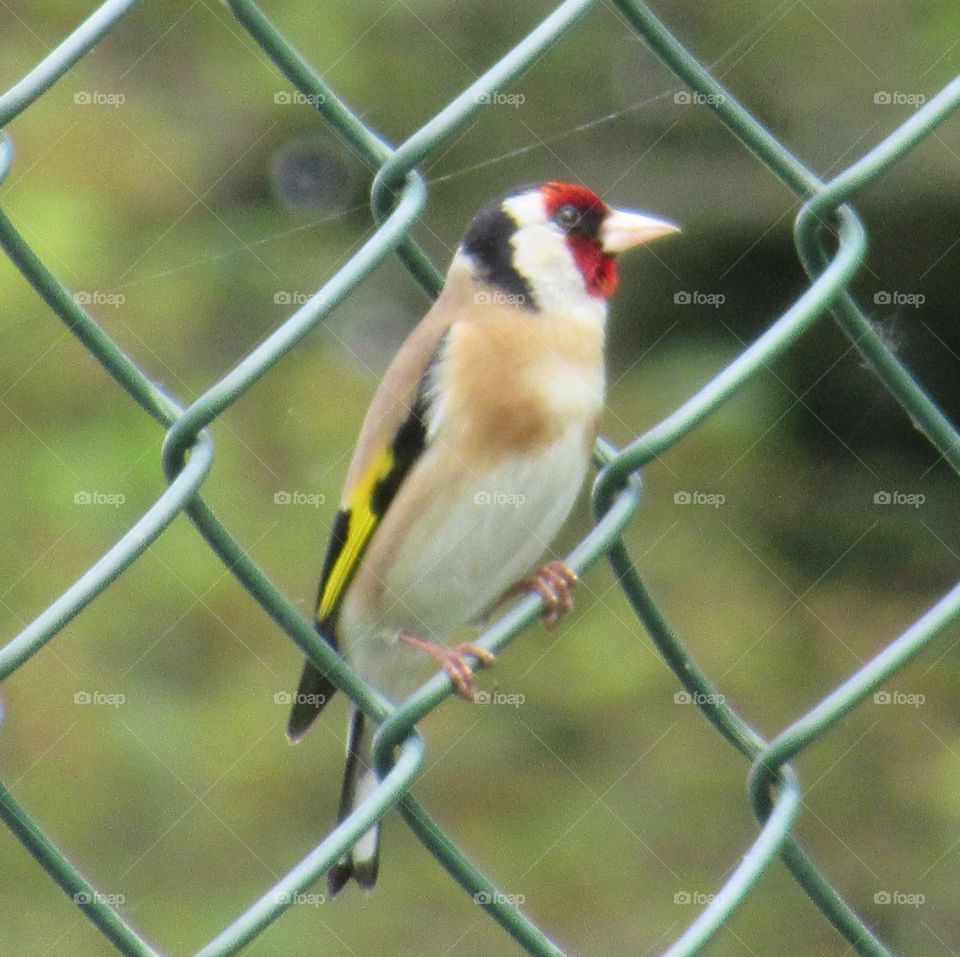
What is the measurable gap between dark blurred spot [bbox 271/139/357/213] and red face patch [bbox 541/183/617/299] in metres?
1.27

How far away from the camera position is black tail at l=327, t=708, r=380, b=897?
1.92 m

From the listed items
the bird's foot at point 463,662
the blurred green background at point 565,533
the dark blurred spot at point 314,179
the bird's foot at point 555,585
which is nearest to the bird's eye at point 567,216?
the bird's foot at point 555,585

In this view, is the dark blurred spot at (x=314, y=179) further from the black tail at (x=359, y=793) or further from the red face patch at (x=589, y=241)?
the black tail at (x=359, y=793)

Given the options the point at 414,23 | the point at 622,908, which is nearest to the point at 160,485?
the point at 414,23

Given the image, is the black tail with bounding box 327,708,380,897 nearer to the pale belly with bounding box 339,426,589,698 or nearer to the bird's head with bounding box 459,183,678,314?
the pale belly with bounding box 339,426,589,698

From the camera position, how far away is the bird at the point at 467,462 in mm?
1878

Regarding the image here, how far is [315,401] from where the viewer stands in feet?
10.5

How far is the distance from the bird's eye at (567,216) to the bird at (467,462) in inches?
1.1

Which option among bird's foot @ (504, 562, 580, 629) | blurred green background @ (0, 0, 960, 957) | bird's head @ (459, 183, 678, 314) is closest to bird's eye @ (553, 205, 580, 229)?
bird's head @ (459, 183, 678, 314)

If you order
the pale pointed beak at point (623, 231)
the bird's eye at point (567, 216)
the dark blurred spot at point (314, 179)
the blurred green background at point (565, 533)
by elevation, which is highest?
the dark blurred spot at point (314, 179)

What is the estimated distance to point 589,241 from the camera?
208cm

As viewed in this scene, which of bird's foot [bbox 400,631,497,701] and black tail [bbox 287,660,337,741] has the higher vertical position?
bird's foot [bbox 400,631,497,701]

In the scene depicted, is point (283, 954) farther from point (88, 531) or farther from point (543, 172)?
point (543, 172)

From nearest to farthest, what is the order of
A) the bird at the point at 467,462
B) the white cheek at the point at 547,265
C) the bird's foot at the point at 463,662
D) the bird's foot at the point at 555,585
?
the bird's foot at the point at 463,662 < the bird's foot at the point at 555,585 < the bird at the point at 467,462 < the white cheek at the point at 547,265
